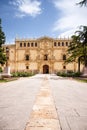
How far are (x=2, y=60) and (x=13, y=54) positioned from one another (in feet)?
150

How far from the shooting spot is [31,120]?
5883mm

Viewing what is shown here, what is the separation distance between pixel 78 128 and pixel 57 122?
696 mm

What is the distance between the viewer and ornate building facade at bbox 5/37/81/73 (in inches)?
3174

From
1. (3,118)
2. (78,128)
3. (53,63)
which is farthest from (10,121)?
(53,63)

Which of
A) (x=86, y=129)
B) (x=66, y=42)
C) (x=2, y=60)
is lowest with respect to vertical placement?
(x=86, y=129)

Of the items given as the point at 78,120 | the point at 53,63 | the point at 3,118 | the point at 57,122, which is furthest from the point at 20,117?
Result: the point at 53,63

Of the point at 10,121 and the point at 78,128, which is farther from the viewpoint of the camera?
the point at 10,121

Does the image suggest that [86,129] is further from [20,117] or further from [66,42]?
[66,42]

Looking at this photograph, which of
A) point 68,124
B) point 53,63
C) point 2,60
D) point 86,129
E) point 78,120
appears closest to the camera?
point 86,129

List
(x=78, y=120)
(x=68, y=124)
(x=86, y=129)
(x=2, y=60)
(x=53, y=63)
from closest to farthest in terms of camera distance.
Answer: (x=86, y=129) → (x=68, y=124) → (x=78, y=120) → (x=2, y=60) → (x=53, y=63)

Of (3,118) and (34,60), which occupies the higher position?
(34,60)

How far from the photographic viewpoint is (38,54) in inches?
3209

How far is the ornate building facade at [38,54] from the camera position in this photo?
80.6 metres

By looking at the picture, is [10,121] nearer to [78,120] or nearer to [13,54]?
[78,120]
